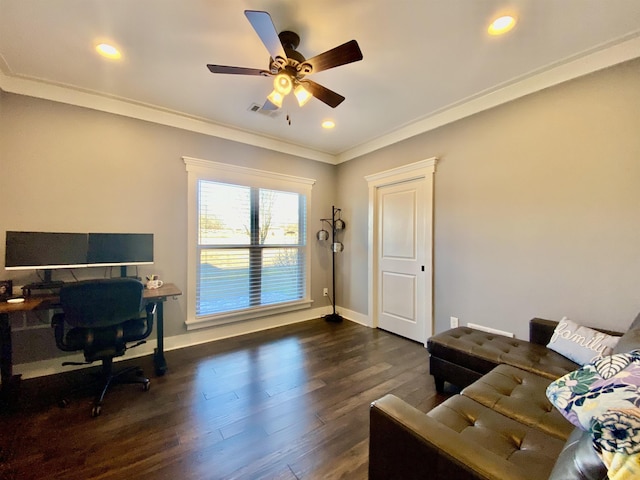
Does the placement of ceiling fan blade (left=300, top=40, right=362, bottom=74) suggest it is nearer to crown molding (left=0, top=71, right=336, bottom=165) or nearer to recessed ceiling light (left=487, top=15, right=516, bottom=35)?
recessed ceiling light (left=487, top=15, right=516, bottom=35)

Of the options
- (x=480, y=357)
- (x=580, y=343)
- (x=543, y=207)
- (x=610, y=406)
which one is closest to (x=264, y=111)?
(x=543, y=207)

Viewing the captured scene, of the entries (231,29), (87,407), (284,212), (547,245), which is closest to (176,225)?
(284,212)

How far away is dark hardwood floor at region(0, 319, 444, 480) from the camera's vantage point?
1500 mm

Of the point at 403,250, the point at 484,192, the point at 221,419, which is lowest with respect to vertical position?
the point at 221,419

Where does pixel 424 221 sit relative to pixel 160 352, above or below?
above

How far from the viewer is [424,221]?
3266 mm

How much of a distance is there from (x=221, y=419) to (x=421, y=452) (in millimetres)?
1535

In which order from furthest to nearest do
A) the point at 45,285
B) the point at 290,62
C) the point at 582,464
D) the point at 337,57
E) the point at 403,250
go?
the point at 403,250, the point at 45,285, the point at 290,62, the point at 337,57, the point at 582,464

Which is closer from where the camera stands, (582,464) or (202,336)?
(582,464)

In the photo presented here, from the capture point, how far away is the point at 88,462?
1525mm

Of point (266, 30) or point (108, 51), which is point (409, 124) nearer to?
point (266, 30)

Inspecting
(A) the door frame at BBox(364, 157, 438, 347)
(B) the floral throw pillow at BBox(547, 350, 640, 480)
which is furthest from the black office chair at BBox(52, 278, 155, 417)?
(A) the door frame at BBox(364, 157, 438, 347)

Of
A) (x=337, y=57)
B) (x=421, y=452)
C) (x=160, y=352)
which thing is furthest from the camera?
(x=160, y=352)

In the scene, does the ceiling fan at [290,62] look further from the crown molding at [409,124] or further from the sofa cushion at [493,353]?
the sofa cushion at [493,353]
